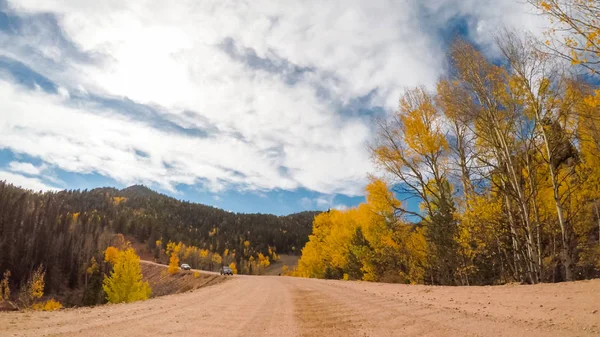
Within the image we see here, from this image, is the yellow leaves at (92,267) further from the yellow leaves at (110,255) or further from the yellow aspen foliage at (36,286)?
the yellow aspen foliage at (36,286)

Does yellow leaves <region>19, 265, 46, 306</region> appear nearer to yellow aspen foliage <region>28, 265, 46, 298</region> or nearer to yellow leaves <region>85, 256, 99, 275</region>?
yellow aspen foliage <region>28, 265, 46, 298</region>

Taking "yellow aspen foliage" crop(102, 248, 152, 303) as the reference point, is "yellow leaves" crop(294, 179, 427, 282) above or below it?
above

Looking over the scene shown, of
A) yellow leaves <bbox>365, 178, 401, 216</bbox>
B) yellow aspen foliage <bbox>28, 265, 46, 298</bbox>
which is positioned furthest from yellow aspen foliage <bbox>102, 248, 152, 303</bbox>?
yellow leaves <bbox>365, 178, 401, 216</bbox>

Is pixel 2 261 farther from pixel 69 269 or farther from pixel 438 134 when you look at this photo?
pixel 438 134

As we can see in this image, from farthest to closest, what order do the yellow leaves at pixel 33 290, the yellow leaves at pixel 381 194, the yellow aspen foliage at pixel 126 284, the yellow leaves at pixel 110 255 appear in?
the yellow leaves at pixel 110 255 → the yellow leaves at pixel 33 290 → the yellow aspen foliage at pixel 126 284 → the yellow leaves at pixel 381 194

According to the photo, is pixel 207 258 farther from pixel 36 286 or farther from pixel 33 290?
pixel 36 286

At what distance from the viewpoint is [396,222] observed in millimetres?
19781

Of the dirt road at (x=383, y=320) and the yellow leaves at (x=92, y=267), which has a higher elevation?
the dirt road at (x=383, y=320)

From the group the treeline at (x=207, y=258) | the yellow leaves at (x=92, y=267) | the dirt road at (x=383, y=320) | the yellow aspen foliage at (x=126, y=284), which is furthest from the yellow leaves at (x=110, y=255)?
the dirt road at (x=383, y=320)

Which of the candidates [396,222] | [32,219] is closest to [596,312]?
[396,222]

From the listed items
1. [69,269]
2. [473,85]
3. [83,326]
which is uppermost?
[473,85]

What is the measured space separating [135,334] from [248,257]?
558ft

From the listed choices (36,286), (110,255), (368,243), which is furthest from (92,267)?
(368,243)

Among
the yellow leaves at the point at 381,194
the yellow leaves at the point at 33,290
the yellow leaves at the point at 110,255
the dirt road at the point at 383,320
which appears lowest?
the yellow leaves at the point at 33,290
